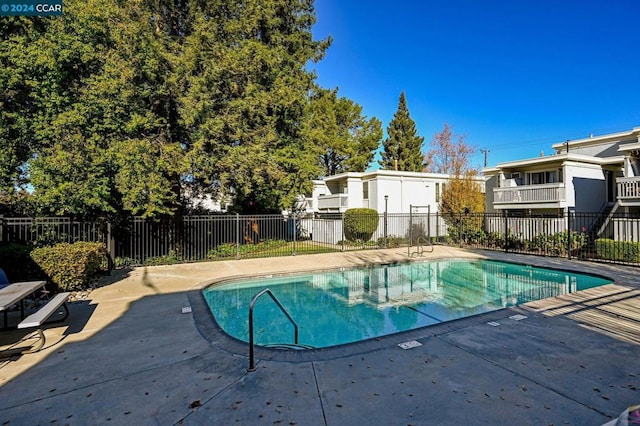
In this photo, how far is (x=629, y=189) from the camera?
13383 mm

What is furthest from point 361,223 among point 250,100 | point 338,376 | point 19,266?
point 338,376

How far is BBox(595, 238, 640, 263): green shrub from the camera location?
1146cm

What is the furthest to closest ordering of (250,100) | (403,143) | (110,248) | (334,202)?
(403,143)
(334,202)
(250,100)
(110,248)

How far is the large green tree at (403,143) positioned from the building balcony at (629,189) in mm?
21354

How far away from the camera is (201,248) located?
14.3 metres

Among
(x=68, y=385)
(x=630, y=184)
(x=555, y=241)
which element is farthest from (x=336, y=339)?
(x=630, y=184)

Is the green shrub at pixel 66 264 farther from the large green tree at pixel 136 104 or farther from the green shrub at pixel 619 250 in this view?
the green shrub at pixel 619 250

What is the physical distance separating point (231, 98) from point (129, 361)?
1145cm

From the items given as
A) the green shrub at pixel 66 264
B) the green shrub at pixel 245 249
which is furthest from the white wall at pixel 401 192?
the green shrub at pixel 66 264

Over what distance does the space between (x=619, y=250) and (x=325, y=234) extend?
47.1ft

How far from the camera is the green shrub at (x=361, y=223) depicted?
1866cm

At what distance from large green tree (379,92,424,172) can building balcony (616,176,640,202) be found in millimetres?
21354

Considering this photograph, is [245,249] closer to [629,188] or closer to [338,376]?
[338,376]

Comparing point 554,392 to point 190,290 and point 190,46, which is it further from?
point 190,46
